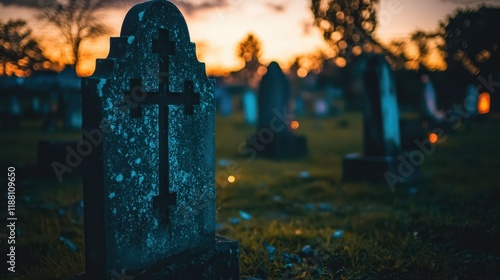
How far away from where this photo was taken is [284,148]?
11438 millimetres

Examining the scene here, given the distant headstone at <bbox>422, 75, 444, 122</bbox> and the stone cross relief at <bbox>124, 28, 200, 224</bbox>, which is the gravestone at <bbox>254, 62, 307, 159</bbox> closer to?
the distant headstone at <bbox>422, 75, 444, 122</bbox>

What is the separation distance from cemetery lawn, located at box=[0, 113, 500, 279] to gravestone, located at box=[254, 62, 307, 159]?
162 centimetres

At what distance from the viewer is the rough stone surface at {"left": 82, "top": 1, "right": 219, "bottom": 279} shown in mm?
2256

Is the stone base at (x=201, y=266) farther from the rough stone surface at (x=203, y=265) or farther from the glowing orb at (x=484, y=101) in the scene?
the glowing orb at (x=484, y=101)

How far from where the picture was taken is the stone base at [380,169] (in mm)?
7439

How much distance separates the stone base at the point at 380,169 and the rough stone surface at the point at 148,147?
538 cm

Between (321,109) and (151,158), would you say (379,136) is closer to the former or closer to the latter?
(151,158)

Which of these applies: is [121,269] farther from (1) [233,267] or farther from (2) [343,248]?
(2) [343,248]

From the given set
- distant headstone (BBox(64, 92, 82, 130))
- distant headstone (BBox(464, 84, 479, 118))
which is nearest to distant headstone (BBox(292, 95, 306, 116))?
distant headstone (BBox(464, 84, 479, 118))

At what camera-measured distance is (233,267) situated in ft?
9.62

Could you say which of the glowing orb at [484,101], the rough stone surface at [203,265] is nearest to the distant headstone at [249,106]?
the rough stone surface at [203,265]

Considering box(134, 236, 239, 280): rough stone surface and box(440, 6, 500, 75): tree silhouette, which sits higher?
box(440, 6, 500, 75): tree silhouette

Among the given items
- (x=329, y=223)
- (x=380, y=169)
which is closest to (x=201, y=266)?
(x=329, y=223)

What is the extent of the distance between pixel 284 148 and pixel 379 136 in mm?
4031
